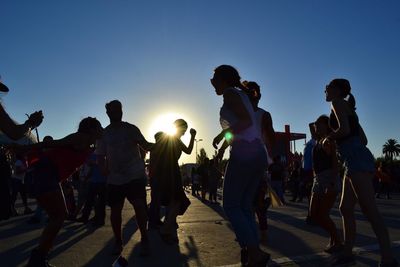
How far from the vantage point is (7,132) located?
11.2ft

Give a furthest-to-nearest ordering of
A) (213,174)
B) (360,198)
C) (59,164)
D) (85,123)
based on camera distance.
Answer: (213,174) → (85,123) → (59,164) → (360,198)

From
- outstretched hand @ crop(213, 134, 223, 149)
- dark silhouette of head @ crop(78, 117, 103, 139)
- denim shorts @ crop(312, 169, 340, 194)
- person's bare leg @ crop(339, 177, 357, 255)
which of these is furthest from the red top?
denim shorts @ crop(312, 169, 340, 194)

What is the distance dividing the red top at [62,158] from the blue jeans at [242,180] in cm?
174

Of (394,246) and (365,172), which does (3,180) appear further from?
(394,246)

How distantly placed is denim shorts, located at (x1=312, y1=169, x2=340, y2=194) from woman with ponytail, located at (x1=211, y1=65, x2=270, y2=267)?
199 centimetres

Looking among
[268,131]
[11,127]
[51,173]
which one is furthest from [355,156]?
[11,127]

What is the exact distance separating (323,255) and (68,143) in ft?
10.3

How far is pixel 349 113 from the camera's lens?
15.0 ft

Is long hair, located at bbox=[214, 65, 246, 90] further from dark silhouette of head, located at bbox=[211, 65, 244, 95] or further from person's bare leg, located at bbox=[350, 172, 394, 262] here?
person's bare leg, located at bbox=[350, 172, 394, 262]

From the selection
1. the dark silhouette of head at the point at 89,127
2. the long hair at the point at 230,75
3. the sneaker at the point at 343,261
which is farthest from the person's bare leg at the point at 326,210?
the dark silhouette of head at the point at 89,127

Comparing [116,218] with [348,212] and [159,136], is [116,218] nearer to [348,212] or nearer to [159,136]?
[159,136]

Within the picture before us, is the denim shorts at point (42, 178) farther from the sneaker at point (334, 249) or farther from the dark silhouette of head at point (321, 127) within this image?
the dark silhouette of head at point (321, 127)

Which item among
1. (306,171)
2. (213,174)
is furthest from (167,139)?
(213,174)

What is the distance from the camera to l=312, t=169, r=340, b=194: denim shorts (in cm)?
561
